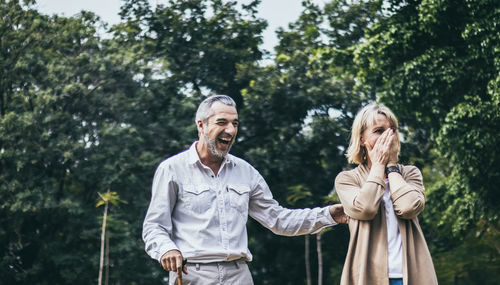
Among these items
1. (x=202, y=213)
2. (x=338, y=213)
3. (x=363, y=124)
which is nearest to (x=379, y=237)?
(x=363, y=124)

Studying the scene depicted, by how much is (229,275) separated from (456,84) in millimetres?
11248

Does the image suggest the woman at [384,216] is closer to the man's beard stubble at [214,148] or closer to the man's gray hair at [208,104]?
the man's beard stubble at [214,148]

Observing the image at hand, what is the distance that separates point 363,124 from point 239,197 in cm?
98

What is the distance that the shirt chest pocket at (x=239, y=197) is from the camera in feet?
13.1

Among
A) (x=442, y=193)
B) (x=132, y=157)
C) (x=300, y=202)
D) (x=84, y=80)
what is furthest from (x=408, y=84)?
(x=84, y=80)

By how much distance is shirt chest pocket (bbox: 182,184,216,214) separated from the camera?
3895mm

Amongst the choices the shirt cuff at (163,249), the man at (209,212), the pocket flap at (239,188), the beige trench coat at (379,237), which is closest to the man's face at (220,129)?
the man at (209,212)

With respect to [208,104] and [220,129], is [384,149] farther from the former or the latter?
[208,104]

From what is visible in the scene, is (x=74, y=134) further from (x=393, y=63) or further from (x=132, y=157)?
(x=393, y=63)

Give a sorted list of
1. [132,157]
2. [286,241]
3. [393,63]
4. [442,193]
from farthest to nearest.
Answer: [286,241]
[132,157]
[442,193]
[393,63]

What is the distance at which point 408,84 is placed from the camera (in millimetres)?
14055

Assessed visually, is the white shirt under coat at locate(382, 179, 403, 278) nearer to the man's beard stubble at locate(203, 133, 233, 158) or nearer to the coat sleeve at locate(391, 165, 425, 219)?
the coat sleeve at locate(391, 165, 425, 219)

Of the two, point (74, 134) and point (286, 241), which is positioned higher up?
point (74, 134)

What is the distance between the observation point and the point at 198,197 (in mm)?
3922
